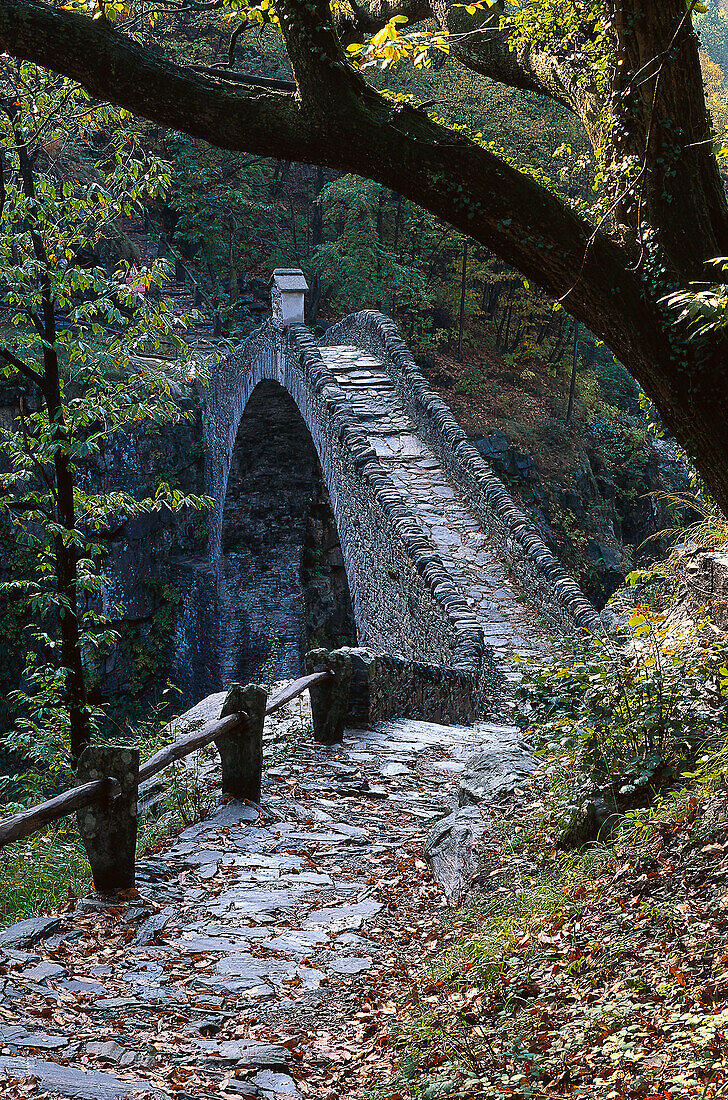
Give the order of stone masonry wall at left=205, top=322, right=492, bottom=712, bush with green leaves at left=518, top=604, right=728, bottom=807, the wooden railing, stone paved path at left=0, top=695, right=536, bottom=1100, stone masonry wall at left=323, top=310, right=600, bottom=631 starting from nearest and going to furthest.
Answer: stone paved path at left=0, top=695, right=536, bottom=1100
the wooden railing
bush with green leaves at left=518, top=604, right=728, bottom=807
stone masonry wall at left=205, top=322, right=492, bottom=712
stone masonry wall at left=323, top=310, right=600, bottom=631

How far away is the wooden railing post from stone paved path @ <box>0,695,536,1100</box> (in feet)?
0.48

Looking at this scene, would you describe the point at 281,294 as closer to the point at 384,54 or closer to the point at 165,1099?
the point at 384,54

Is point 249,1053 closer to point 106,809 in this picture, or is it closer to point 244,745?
point 106,809

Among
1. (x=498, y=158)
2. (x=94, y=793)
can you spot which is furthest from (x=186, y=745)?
(x=498, y=158)

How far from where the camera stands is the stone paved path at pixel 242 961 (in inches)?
114

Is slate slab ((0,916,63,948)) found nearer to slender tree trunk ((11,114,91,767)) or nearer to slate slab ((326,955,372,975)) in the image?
slate slab ((326,955,372,975))

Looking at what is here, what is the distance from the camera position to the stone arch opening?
20234mm

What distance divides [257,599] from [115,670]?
138 inches

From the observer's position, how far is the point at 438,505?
12.4 m

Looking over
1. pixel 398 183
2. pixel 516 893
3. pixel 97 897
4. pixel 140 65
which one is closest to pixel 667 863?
pixel 516 893

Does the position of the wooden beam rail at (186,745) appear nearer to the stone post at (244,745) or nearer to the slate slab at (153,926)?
the stone post at (244,745)

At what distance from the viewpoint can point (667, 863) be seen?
3295 mm

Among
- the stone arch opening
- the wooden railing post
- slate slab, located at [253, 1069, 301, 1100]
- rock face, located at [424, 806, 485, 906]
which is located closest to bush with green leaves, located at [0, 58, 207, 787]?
the wooden railing post

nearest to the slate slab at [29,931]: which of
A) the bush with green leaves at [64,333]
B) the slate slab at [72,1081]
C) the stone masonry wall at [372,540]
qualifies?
the slate slab at [72,1081]
